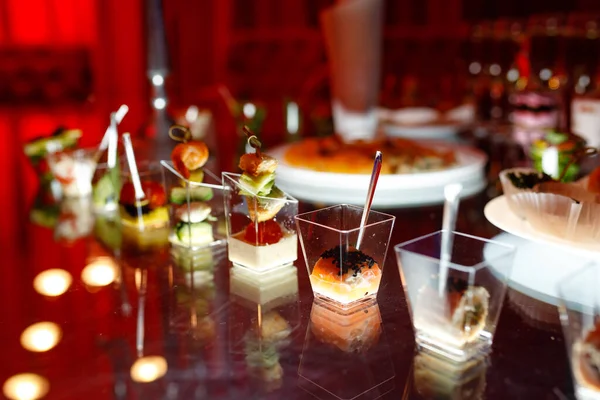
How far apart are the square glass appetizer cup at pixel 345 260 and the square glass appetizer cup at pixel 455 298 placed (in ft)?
0.39

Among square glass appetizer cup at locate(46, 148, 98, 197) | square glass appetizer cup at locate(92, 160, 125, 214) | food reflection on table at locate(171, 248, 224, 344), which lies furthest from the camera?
square glass appetizer cup at locate(46, 148, 98, 197)

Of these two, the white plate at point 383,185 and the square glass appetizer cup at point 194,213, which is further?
the white plate at point 383,185

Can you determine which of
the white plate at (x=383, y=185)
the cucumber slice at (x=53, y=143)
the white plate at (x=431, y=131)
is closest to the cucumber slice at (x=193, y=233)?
the white plate at (x=383, y=185)

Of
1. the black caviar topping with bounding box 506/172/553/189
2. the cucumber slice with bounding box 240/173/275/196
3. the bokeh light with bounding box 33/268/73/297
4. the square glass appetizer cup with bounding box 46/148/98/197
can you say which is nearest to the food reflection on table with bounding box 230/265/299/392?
the cucumber slice with bounding box 240/173/275/196

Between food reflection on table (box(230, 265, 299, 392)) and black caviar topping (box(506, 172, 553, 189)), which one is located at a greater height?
black caviar topping (box(506, 172, 553, 189))

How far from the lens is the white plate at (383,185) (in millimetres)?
1525

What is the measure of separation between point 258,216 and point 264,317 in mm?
193

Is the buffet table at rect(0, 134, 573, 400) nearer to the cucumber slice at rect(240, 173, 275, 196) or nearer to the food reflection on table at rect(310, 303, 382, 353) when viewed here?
the food reflection on table at rect(310, 303, 382, 353)

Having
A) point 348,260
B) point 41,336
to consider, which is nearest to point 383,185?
point 348,260

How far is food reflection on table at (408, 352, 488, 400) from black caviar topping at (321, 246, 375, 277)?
0.55ft

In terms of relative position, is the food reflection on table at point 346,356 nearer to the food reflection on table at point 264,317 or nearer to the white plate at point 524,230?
the food reflection on table at point 264,317

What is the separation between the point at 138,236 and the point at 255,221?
34 centimetres

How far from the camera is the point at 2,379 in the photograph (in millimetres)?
742

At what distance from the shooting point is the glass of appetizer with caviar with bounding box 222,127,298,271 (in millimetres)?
1022
